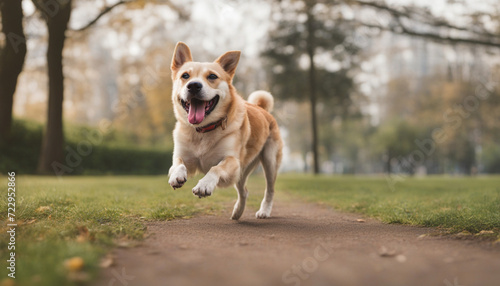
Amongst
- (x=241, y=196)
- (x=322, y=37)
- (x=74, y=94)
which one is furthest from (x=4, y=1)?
(x=74, y=94)

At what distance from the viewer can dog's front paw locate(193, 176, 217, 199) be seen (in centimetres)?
434

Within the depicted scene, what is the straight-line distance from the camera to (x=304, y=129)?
47062 mm

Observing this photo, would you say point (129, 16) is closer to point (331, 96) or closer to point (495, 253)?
point (331, 96)

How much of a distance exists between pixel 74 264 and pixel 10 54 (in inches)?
301

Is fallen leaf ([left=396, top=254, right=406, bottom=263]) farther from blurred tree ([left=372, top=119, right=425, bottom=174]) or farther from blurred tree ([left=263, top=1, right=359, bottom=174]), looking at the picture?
blurred tree ([left=372, top=119, right=425, bottom=174])

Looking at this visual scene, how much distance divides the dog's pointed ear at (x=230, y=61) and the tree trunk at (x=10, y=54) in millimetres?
5160

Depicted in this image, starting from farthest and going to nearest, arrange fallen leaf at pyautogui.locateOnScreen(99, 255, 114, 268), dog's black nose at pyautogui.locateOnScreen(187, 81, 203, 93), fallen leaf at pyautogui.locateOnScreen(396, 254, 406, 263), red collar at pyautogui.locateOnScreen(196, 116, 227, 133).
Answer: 1. red collar at pyautogui.locateOnScreen(196, 116, 227, 133)
2. dog's black nose at pyautogui.locateOnScreen(187, 81, 203, 93)
3. fallen leaf at pyautogui.locateOnScreen(396, 254, 406, 263)
4. fallen leaf at pyautogui.locateOnScreen(99, 255, 114, 268)

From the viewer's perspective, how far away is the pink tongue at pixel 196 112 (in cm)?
498

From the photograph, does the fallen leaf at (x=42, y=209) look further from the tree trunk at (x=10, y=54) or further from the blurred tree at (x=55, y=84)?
the blurred tree at (x=55, y=84)

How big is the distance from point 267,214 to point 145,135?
1157 inches

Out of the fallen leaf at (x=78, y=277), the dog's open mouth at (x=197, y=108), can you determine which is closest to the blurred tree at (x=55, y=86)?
the dog's open mouth at (x=197, y=108)

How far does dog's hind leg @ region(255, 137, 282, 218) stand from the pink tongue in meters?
1.76

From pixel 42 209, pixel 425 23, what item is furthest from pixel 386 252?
pixel 425 23

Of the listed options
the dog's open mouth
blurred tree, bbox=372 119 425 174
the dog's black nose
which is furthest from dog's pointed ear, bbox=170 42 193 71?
blurred tree, bbox=372 119 425 174
